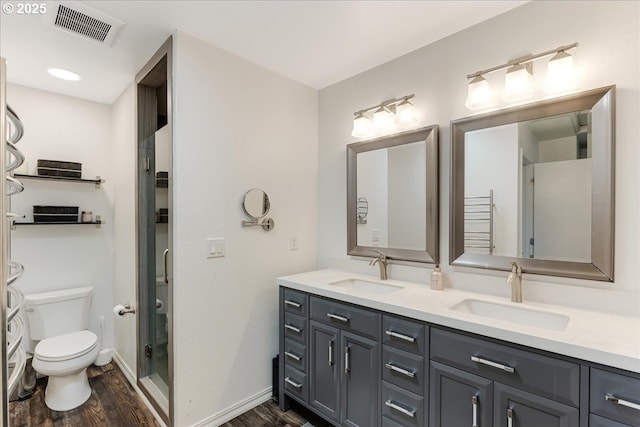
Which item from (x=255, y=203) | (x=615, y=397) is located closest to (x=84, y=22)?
(x=255, y=203)

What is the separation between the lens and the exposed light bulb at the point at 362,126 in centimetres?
225

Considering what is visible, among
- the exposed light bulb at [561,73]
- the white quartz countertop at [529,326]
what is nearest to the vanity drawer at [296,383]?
the white quartz countertop at [529,326]

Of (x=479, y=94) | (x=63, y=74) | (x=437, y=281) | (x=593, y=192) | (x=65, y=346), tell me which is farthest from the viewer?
(x=63, y=74)

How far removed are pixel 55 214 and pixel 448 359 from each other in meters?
3.11

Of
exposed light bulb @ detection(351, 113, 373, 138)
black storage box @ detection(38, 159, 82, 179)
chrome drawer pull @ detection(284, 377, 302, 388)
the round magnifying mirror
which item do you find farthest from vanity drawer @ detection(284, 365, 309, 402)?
black storage box @ detection(38, 159, 82, 179)

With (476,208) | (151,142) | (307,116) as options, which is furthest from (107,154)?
(476,208)

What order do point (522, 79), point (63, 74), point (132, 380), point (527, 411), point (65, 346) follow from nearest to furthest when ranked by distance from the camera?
point (527, 411) → point (522, 79) → point (65, 346) → point (63, 74) → point (132, 380)

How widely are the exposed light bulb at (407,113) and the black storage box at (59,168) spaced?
110 inches

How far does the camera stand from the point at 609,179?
4.49 ft

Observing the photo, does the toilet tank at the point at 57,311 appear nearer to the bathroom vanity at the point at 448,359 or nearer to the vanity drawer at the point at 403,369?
the bathroom vanity at the point at 448,359

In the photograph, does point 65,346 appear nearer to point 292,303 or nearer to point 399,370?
point 292,303

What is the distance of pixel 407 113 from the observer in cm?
202

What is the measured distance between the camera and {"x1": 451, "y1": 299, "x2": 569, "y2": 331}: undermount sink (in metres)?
1.38

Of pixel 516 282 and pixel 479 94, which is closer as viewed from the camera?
pixel 516 282
